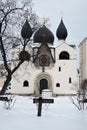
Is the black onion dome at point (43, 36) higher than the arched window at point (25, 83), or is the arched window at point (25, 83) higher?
the black onion dome at point (43, 36)

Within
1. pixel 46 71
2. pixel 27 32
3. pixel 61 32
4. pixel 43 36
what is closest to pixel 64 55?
pixel 61 32

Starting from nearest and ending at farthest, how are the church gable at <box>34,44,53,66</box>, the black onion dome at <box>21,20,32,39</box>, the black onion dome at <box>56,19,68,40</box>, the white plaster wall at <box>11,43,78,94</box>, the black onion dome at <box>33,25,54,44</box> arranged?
the black onion dome at <box>21,20,32,39</box> < the white plaster wall at <box>11,43,78,94</box> < the church gable at <box>34,44,53,66</box> < the black onion dome at <box>33,25,54,44</box> < the black onion dome at <box>56,19,68,40</box>

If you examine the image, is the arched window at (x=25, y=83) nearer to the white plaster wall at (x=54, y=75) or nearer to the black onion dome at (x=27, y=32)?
the white plaster wall at (x=54, y=75)

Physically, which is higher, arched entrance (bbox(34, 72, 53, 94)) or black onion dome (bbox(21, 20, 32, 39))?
black onion dome (bbox(21, 20, 32, 39))

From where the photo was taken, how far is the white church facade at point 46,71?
44.4 metres

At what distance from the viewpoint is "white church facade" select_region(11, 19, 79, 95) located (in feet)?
146

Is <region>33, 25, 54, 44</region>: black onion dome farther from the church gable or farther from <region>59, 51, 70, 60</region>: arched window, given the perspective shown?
<region>59, 51, 70, 60</region>: arched window

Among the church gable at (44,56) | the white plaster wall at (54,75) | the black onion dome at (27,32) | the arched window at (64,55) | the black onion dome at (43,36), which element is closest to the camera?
the black onion dome at (27,32)

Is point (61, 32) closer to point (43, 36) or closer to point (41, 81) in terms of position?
point (43, 36)

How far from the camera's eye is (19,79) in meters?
44.5

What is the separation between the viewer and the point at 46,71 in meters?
44.8

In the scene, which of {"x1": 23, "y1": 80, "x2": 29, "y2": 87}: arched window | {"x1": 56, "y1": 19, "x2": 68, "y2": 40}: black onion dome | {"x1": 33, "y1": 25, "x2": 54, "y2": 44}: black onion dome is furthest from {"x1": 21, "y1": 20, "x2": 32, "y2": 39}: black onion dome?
{"x1": 56, "y1": 19, "x2": 68, "y2": 40}: black onion dome

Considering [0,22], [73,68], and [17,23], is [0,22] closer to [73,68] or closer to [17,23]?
[17,23]

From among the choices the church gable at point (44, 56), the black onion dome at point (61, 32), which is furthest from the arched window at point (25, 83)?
the black onion dome at point (61, 32)
